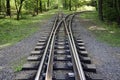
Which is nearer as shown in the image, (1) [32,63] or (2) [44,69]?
(2) [44,69]

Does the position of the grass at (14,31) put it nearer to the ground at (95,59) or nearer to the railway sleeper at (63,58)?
the ground at (95,59)

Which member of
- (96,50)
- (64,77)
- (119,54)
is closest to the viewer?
(64,77)

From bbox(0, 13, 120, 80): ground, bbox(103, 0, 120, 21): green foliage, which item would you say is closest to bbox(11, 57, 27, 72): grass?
bbox(0, 13, 120, 80): ground

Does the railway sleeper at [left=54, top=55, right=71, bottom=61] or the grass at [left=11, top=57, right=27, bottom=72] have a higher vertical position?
the railway sleeper at [left=54, top=55, right=71, bottom=61]

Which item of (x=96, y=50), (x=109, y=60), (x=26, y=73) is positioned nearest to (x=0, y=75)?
(x=26, y=73)

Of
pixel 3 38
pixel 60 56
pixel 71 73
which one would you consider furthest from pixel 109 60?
pixel 3 38

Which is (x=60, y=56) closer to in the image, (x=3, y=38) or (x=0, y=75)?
(x=0, y=75)

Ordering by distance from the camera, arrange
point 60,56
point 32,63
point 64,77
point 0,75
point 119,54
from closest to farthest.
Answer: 1. point 64,77
2. point 0,75
3. point 32,63
4. point 60,56
5. point 119,54

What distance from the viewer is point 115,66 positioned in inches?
348

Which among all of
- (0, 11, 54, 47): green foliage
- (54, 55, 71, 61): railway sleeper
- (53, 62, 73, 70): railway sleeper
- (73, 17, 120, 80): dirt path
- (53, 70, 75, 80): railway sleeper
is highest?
(0, 11, 54, 47): green foliage

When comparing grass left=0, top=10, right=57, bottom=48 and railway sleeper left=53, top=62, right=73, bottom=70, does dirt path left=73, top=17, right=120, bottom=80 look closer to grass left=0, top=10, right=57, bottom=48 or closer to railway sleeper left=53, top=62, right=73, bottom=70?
railway sleeper left=53, top=62, right=73, bottom=70

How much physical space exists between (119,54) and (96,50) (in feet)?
3.97

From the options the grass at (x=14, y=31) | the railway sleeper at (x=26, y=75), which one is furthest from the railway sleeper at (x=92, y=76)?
the grass at (x=14, y=31)

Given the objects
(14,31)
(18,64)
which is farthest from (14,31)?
(18,64)
